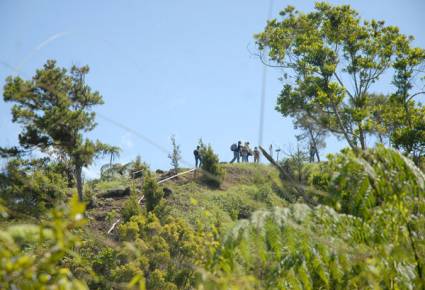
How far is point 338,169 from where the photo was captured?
2232 millimetres

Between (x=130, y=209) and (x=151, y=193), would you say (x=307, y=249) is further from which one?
(x=151, y=193)

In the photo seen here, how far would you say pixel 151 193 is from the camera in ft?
59.6

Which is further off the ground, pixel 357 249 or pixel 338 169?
pixel 338 169

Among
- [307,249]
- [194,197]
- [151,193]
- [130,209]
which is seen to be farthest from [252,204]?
[194,197]

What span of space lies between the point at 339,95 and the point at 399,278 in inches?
868

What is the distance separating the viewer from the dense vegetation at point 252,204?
5.79ft

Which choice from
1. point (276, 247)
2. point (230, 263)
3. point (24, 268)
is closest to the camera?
point (24, 268)

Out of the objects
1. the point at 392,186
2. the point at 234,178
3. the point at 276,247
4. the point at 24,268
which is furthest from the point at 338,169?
the point at 234,178

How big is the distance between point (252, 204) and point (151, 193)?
1632 centimetres

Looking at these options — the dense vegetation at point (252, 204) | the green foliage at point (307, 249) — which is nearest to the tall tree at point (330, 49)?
the dense vegetation at point (252, 204)

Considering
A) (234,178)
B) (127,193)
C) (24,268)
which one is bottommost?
(24,268)

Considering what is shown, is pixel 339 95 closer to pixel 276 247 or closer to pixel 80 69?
pixel 80 69

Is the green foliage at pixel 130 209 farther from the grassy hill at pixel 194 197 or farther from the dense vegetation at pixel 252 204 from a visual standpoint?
the grassy hill at pixel 194 197

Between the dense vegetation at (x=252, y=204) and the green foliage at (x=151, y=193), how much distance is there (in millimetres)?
38
